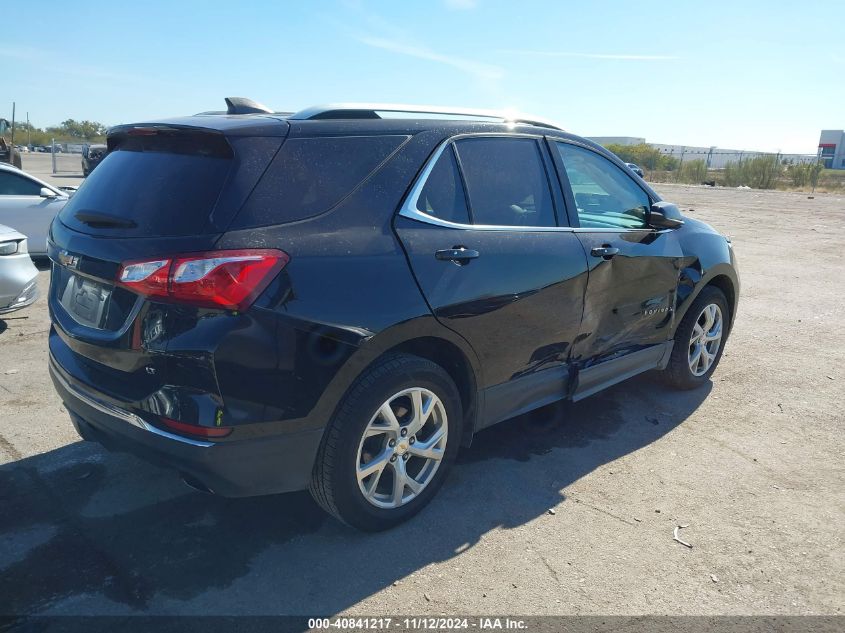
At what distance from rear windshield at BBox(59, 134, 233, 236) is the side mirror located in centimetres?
284

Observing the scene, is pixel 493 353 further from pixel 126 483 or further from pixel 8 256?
pixel 8 256

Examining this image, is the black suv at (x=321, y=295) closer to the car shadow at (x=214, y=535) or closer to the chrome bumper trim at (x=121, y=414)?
the chrome bumper trim at (x=121, y=414)

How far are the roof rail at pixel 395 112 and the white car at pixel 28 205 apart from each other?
6.86m

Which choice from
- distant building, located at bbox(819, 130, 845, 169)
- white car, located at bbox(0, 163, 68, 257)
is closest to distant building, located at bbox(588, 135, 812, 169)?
distant building, located at bbox(819, 130, 845, 169)

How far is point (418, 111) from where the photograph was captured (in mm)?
3486

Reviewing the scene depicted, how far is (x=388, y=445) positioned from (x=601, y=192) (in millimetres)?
2336

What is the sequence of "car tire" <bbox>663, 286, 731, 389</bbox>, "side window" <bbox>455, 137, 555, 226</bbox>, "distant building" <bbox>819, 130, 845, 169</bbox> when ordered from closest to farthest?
"side window" <bbox>455, 137, 555, 226</bbox> < "car tire" <bbox>663, 286, 731, 389</bbox> < "distant building" <bbox>819, 130, 845, 169</bbox>

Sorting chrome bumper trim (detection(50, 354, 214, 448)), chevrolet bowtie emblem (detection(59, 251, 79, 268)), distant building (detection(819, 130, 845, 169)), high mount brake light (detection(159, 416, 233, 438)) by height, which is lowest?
chrome bumper trim (detection(50, 354, 214, 448))

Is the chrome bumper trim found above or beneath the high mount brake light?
beneath

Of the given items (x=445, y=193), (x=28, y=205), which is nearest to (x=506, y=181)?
(x=445, y=193)

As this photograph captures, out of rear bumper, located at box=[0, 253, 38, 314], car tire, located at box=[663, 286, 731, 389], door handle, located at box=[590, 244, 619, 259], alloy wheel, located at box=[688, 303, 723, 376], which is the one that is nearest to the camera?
door handle, located at box=[590, 244, 619, 259]

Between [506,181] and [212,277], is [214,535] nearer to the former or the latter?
[212,277]

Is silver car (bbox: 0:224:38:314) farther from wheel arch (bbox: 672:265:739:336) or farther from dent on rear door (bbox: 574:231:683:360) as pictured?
wheel arch (bbox: 672:265:739:336)

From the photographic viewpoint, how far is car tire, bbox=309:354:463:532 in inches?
115
